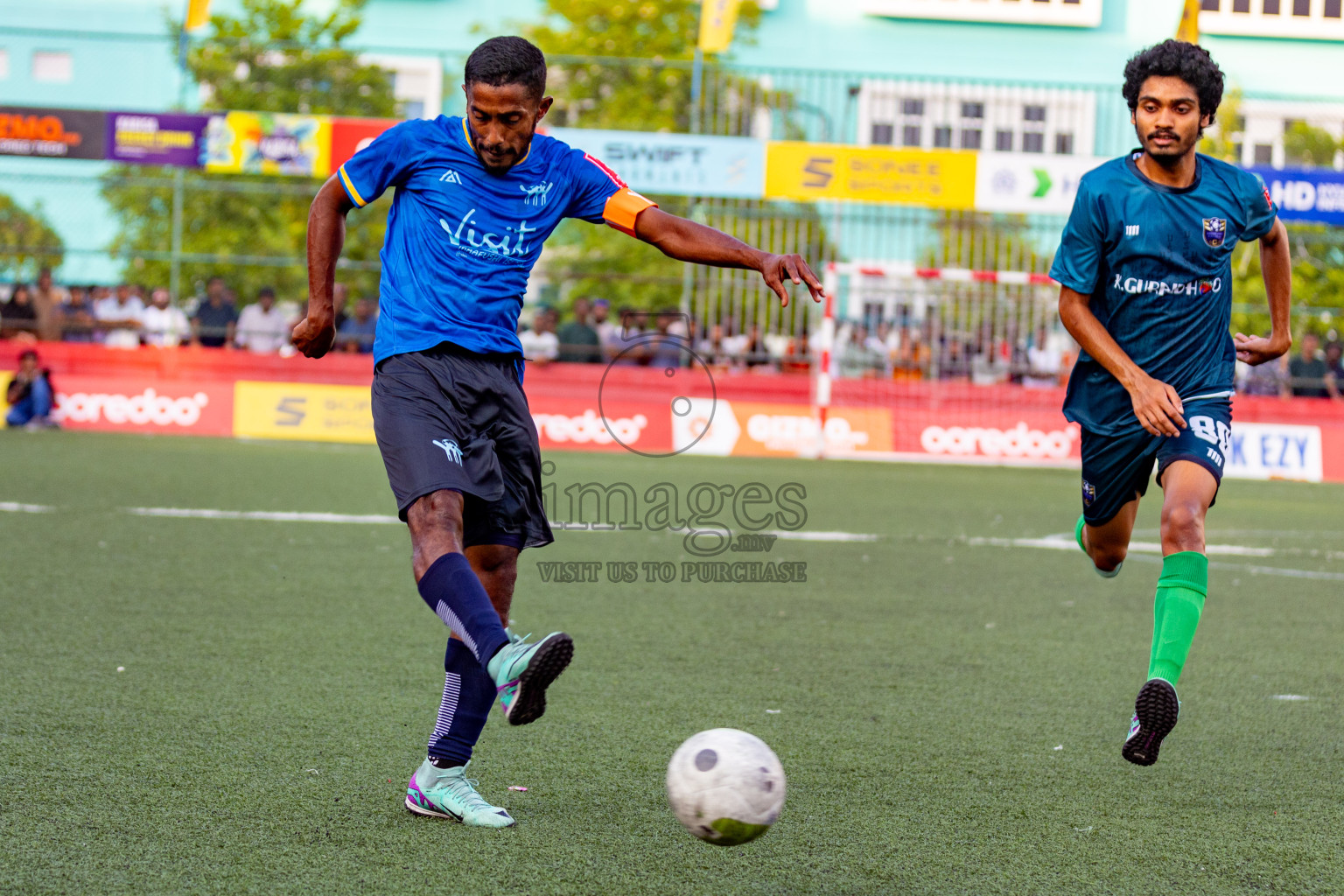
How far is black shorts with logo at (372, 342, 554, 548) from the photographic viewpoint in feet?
11.6

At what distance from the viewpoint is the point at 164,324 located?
1962 cm

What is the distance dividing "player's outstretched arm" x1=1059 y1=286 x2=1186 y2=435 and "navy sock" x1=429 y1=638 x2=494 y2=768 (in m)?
2.15

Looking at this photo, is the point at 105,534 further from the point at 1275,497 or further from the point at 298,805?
the point at 1275,497

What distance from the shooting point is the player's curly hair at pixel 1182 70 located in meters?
4.34

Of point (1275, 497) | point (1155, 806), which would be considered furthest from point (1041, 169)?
point (1155, 806)

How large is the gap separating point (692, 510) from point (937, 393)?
7.30 m

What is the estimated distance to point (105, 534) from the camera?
898 cm

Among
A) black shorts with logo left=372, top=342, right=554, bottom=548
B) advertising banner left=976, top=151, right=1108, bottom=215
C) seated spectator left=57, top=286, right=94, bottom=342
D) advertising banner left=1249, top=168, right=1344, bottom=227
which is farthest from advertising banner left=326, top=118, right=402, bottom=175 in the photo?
black shorts with logo left=372, top=342, right=554, bottom=548

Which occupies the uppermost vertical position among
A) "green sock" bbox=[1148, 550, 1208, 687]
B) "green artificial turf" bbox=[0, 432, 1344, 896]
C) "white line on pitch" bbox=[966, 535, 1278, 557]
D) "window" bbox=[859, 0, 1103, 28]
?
"window" bbox=[859, 0, 1103, 28]

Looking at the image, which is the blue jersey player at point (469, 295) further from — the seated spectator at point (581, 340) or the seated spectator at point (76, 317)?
the seated spectator at point (76, 317)

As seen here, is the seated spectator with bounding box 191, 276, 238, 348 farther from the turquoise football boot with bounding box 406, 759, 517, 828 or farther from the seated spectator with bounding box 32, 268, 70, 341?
the turquoise football boot with bounding box 406, 759, 517, 828

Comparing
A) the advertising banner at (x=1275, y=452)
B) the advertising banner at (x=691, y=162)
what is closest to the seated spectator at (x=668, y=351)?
the advertising banner at (x=691, y=162)

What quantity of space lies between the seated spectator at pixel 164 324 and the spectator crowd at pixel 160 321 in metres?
0.01

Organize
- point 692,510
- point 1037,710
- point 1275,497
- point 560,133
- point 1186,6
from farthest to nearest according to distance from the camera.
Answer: point 560,133 → point 1275,497 → point 1186,6 → point 692,510 → point 1037,710
